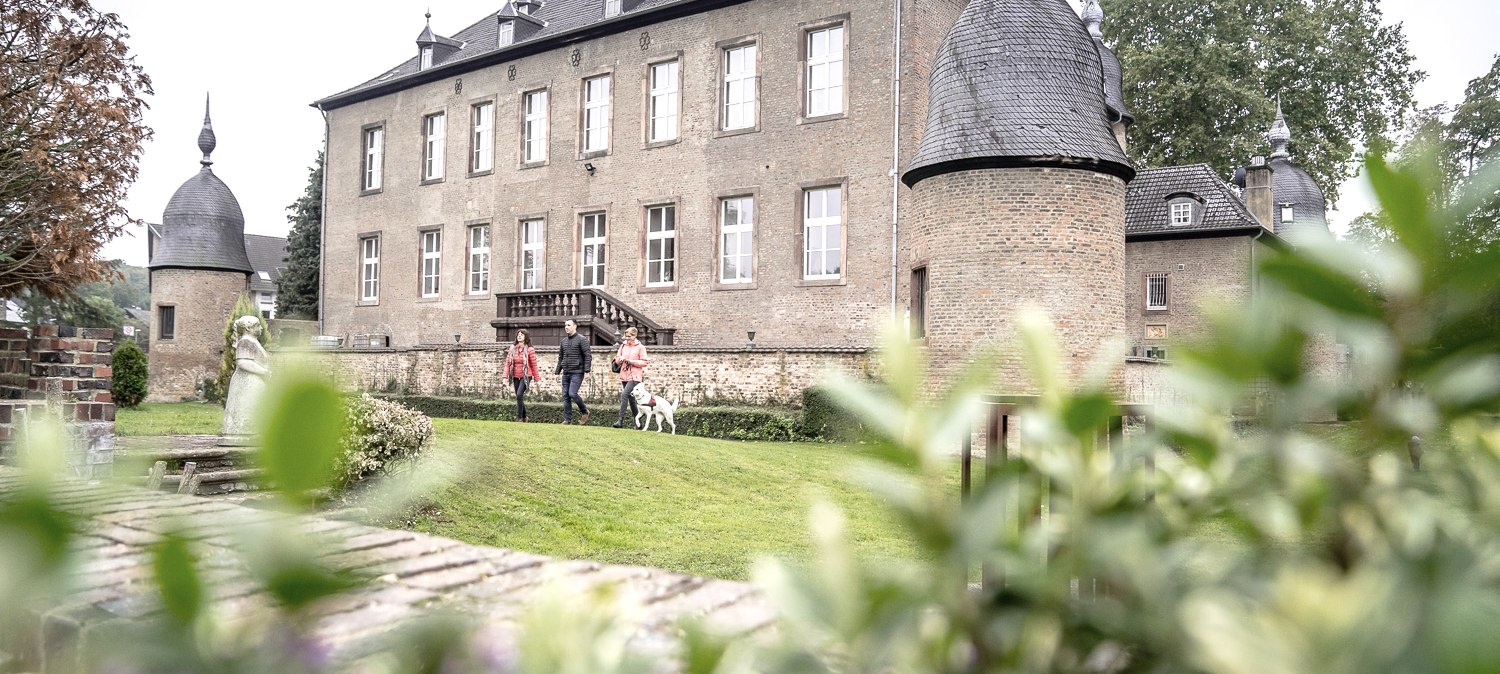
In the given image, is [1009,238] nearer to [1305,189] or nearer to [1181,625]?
[1181,625]

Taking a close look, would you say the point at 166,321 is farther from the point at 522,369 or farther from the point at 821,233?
the point at 821,233

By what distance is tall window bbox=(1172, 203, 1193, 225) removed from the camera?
27.2 metres

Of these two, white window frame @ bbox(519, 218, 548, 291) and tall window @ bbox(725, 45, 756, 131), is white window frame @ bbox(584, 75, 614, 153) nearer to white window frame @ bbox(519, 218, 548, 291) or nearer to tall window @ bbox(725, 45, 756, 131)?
white window frame @ bbox(519, 218, 548, 291)

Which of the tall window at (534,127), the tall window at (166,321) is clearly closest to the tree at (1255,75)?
the tall window at (534,127)

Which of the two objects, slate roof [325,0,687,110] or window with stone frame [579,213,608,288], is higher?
slate roof [325,0,687,110]

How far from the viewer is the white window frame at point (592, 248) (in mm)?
24484

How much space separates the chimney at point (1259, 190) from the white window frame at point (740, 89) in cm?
1625

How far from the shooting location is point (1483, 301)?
0.55 m

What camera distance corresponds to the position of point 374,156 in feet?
98.8

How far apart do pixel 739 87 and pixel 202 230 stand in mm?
19137

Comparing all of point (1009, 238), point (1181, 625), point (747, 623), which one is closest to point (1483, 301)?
point (1181, 625)

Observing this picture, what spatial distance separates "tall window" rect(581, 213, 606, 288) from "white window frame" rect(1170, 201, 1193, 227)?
15.4 meters

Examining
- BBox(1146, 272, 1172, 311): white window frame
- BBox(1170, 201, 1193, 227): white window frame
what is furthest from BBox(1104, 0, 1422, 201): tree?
BBox(1146, 272, 1172, 311): white window frame

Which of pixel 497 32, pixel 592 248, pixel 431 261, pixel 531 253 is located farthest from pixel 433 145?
pixel 592 248
